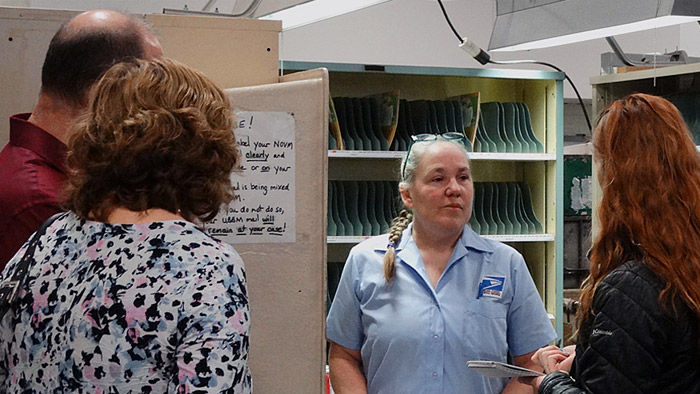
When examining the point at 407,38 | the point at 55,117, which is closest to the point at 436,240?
the point at 55,117

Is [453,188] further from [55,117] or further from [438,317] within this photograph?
[55,117]

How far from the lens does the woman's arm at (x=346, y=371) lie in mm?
2494

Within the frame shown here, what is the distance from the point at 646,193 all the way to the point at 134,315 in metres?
1.16

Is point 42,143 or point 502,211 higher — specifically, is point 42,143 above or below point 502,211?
above

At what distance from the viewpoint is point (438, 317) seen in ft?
7.95

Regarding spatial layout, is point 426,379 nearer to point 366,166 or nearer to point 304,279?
point 304,279

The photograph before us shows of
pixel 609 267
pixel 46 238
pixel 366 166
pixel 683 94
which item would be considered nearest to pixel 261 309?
pixel 46 238

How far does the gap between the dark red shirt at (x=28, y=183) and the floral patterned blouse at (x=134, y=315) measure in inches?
10.2

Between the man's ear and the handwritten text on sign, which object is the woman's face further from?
the handwritten text on sign

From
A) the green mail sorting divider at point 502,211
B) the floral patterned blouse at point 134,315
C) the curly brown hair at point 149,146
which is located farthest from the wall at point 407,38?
the floral patterned blouse at point 134,315

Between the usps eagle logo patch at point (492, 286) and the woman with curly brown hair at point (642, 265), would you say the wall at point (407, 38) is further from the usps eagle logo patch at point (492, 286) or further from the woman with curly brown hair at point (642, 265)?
the woman with curly brown hair at point (642, 265)

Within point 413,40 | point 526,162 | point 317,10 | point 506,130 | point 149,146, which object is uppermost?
point 413,40

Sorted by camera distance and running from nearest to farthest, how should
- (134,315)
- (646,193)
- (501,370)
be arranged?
(134,315)
(646,193)
(501,370)

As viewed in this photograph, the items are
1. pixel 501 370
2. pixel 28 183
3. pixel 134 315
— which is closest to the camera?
pixel 134 315
